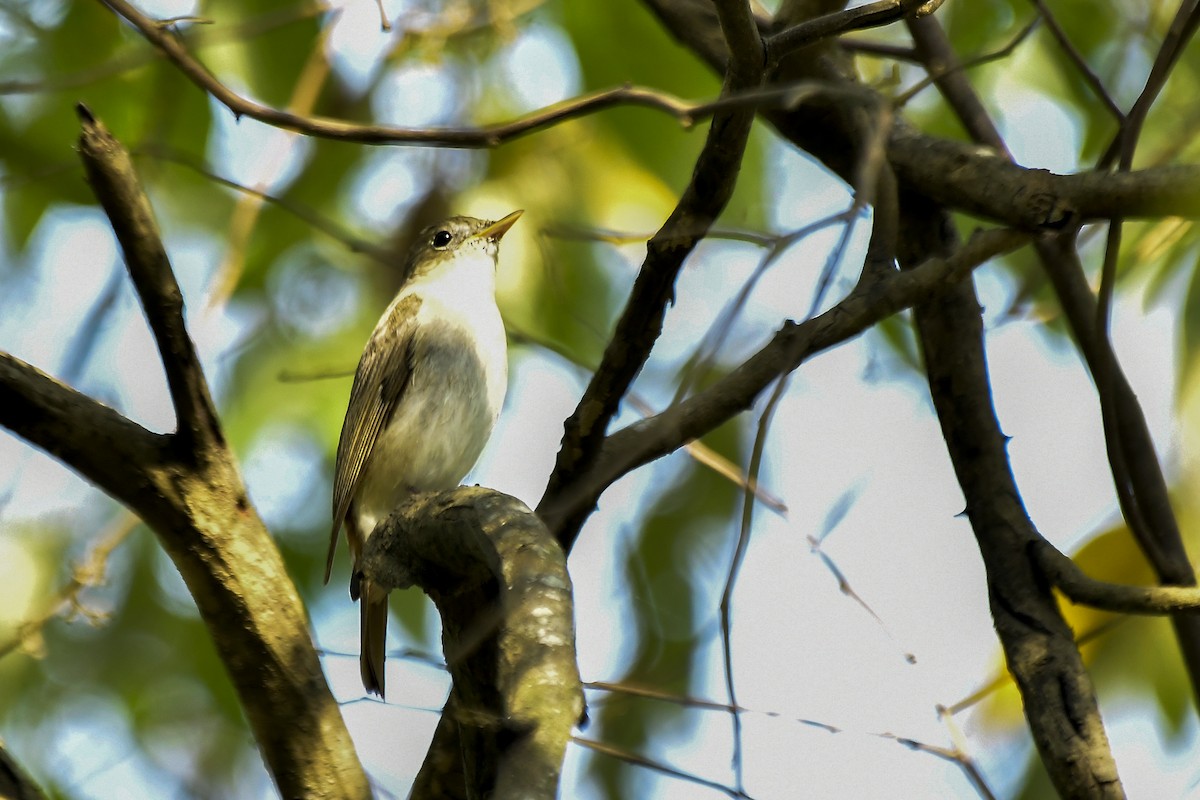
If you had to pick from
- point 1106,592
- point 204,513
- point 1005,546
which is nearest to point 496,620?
point 204,513

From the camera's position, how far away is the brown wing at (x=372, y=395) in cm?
507

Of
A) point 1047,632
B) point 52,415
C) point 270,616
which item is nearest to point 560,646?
point 270,616

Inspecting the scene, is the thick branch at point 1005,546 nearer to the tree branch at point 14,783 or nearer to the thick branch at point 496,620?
the thick branch at point 496,620

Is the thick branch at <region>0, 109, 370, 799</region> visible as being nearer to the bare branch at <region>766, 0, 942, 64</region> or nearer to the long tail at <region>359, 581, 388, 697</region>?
the long tail at <region>359, 581, 388, 697</region>

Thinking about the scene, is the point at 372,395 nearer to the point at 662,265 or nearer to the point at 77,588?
the point at 77,588

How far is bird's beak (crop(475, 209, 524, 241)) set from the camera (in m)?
5.31

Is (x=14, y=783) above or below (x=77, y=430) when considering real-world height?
below

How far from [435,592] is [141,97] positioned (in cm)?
295

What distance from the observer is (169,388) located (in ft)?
9.82

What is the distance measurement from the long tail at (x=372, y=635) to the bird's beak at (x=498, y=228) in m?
1.64

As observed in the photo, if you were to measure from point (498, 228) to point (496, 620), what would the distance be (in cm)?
353

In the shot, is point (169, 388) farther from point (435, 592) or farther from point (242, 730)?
point (242, 730)

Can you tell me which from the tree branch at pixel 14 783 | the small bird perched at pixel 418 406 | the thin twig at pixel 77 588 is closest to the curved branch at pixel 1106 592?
the small bird perched at pixel 418 406

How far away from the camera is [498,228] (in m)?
5.54
